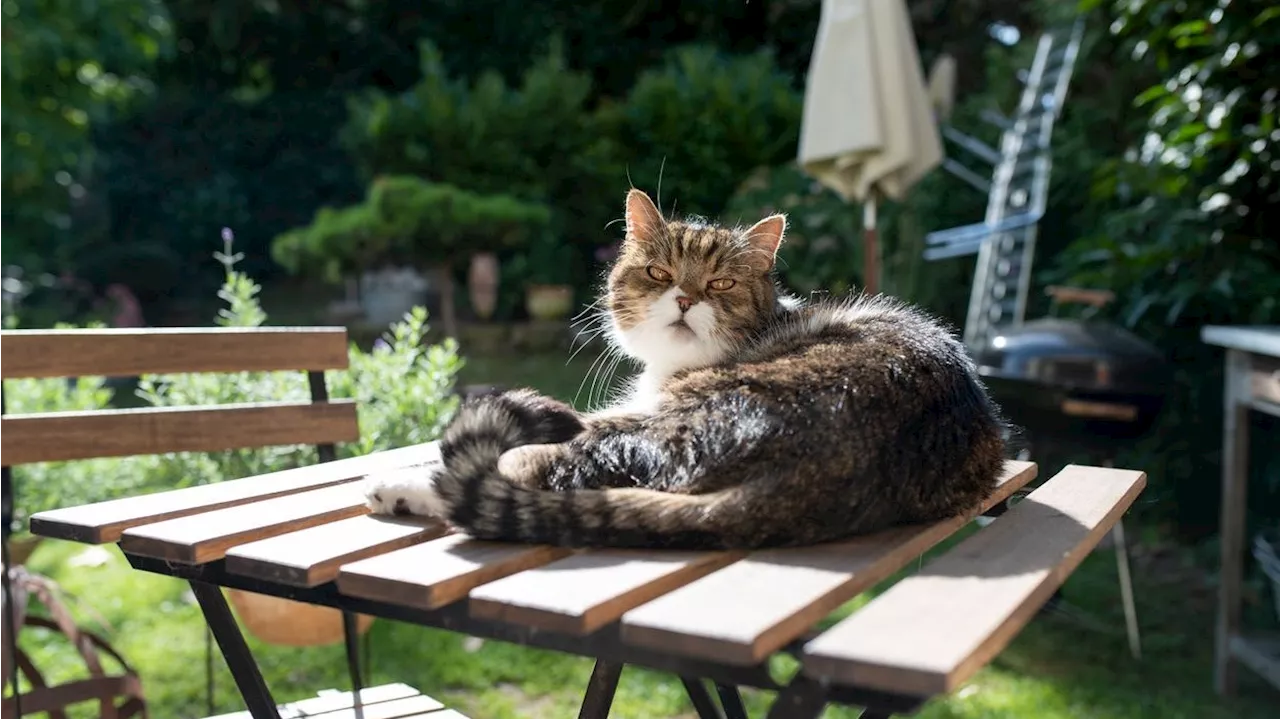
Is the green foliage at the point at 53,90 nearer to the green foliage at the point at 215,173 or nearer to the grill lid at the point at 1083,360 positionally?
the green foliage at the point at 215,173

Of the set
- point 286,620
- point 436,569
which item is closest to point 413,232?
point 286,620

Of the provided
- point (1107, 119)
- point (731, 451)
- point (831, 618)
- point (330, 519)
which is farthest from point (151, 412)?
point (1107, 119)

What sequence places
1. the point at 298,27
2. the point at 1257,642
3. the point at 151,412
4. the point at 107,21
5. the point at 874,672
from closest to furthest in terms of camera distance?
the point at 874,672, the point at 151,412, the point at 1257,642, the point at 107,21, the point at 298,27

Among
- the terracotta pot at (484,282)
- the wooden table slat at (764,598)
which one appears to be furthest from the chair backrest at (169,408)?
the terracotta pot at (484,282)

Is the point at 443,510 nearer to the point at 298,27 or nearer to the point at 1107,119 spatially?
the point at 1107,119

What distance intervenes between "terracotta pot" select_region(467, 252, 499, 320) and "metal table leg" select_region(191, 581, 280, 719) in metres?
7.48

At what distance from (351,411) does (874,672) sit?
148cm

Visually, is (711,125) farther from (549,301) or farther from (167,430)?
(167,430)

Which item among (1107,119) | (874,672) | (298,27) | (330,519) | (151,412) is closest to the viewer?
(874,672)

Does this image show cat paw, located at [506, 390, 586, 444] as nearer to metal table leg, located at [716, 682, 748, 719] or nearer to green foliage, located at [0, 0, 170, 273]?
metal table leg, located at [716, 682, 748, 719]

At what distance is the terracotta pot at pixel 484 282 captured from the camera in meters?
8.84

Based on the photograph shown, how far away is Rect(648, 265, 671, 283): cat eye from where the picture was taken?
169cm

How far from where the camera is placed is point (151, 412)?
1.91 metres

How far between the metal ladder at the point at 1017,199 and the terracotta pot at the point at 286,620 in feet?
12.5
